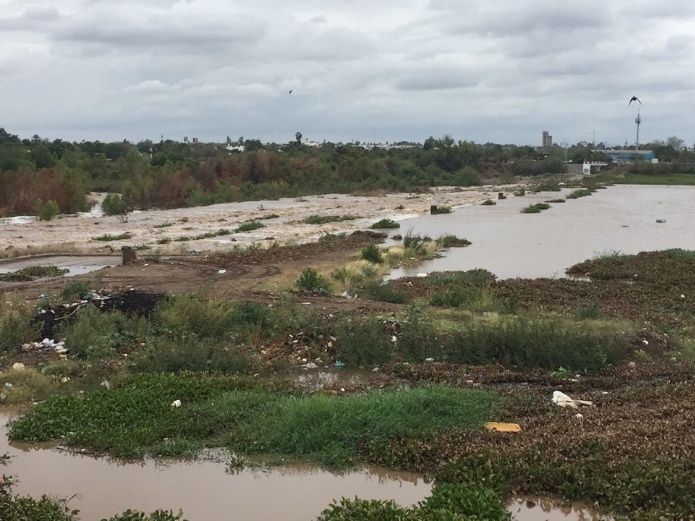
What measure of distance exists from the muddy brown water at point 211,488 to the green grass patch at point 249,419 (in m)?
0.24

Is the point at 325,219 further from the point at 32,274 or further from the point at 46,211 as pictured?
the point at 32,274

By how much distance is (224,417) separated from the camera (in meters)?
7.48

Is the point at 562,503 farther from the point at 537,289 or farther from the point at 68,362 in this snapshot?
the point at 537,289

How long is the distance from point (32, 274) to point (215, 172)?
2103 inches

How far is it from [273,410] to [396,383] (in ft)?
6.66

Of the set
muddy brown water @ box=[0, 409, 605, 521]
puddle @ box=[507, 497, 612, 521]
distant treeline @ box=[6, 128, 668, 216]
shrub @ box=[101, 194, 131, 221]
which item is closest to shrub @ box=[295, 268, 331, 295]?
muddy brown water @ box=[0, 409, 605, 521]

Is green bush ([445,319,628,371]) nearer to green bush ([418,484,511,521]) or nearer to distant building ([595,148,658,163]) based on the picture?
green bush ([418,484,511,521])

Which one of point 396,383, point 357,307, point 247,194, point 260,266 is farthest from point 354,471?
point 247,194

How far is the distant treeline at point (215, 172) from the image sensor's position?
1827 inches

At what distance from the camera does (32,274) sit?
61.5ft

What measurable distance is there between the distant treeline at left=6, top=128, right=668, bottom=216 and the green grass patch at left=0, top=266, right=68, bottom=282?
2506 centimetres

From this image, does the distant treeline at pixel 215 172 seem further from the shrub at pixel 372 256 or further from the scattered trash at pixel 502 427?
the scattered trash at pixel 502 427

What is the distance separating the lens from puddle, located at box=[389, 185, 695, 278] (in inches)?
920

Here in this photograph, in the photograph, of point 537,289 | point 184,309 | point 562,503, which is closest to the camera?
point 562,503
